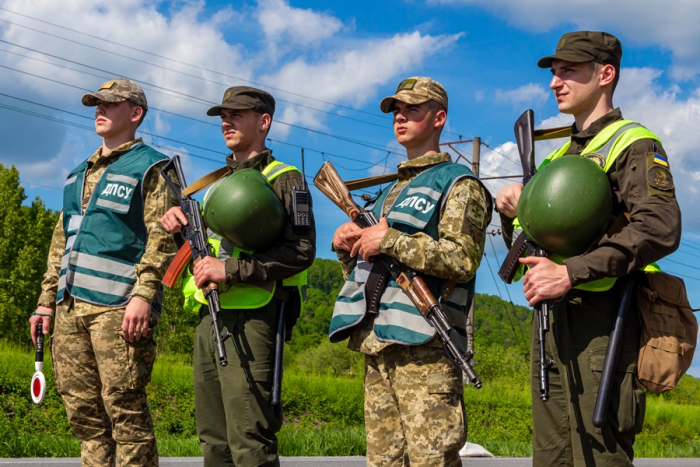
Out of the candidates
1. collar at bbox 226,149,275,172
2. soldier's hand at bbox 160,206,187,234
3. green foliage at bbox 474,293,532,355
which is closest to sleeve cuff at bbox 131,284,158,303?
soldier's hand at bbox 160,206,187,234

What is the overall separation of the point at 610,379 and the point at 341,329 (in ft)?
4.47

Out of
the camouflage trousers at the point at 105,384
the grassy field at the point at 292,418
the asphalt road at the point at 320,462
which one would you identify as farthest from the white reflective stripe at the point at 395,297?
the grassy field at the point at 292,418

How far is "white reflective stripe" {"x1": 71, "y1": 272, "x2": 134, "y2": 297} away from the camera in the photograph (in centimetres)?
478

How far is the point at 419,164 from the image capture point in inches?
164

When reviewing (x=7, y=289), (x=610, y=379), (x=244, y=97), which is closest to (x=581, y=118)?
(x=610, y=379)

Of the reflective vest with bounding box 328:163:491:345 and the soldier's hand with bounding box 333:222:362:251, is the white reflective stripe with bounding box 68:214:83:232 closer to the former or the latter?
the soldier's hand with bounding box 333:222:362:251

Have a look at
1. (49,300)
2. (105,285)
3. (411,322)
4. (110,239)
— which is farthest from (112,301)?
(411,322)

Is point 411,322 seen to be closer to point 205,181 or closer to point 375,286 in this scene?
point 375,286

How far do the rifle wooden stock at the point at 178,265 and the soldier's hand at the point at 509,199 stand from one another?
1840 millimetres

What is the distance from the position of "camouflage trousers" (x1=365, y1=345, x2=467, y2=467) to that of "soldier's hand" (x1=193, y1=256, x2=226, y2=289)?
928mm

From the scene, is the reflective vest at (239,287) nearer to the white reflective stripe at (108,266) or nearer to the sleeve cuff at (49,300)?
the white reflective stripe at (108,266)

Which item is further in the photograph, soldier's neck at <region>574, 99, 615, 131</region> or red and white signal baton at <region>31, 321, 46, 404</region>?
red and white signal baton at <region>31, 321, 46, 404</region>

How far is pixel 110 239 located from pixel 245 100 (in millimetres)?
1199

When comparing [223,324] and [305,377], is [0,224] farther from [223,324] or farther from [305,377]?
[223,324]
